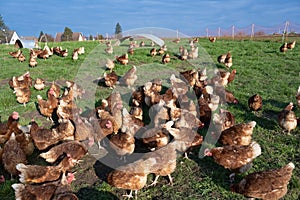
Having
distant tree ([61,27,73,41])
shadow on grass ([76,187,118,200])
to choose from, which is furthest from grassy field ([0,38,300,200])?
A: distant tree ([61,27,73,41])

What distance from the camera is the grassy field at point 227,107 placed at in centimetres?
489

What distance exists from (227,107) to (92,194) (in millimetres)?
A: 5308

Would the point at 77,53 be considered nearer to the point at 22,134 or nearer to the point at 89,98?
the point at 89,98

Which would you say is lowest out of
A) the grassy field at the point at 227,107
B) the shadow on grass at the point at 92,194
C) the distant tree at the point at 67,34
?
the shadow on grass at the point at 92,194

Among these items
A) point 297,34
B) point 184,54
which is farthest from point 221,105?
point 297,34

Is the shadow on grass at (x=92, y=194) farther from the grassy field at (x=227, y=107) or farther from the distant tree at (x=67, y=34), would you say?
the distant tree at (x=67, y=34)

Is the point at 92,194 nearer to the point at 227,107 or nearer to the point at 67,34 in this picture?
the point at 227,107

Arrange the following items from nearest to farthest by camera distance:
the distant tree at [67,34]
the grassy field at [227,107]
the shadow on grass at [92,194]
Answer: the shadow on grass at [92,194] → the grassy field at [227,107] → the distant tree at [67,34]

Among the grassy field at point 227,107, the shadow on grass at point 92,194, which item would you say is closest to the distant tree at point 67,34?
the grassy field at point 227,107

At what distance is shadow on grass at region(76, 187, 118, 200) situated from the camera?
4.75 meters

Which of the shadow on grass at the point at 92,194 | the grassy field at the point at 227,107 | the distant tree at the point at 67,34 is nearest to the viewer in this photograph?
the shadow on grass at the point at 92,194

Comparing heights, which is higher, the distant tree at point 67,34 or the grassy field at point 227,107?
the distant tree at point 67,34

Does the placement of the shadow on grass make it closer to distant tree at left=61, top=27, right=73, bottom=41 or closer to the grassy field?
the grassy field

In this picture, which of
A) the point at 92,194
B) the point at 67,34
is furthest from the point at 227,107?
the point at 67,34
